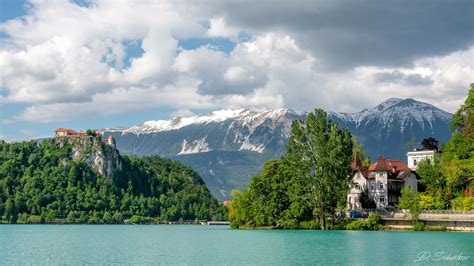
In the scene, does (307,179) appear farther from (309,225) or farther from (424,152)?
(424,152)

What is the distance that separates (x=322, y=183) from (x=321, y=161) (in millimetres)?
3328

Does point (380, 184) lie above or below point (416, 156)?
below

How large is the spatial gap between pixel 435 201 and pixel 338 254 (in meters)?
55.0

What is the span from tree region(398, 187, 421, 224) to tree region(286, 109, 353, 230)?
32.4 ft

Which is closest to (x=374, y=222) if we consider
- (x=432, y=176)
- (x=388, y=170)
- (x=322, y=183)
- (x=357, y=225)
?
(x=357, y=225)

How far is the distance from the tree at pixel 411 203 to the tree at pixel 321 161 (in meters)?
9.89

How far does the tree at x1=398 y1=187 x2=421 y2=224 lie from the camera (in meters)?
99.6

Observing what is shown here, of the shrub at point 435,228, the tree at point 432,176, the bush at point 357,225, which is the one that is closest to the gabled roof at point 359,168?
the tree at point 432,176

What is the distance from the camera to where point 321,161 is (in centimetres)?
10025

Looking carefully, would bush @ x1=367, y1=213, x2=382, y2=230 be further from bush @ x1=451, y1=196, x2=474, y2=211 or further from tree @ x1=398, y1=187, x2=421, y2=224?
bush @ x1=451, y1=196, x2=474, y2=211

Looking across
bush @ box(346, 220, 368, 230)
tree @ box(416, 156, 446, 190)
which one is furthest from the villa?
bush @ box(346, 220, 368, 230)

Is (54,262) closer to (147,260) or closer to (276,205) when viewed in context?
(147,260)

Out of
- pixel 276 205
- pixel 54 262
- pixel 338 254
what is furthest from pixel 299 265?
pixel 276 205

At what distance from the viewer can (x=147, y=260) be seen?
51969 millimetres
